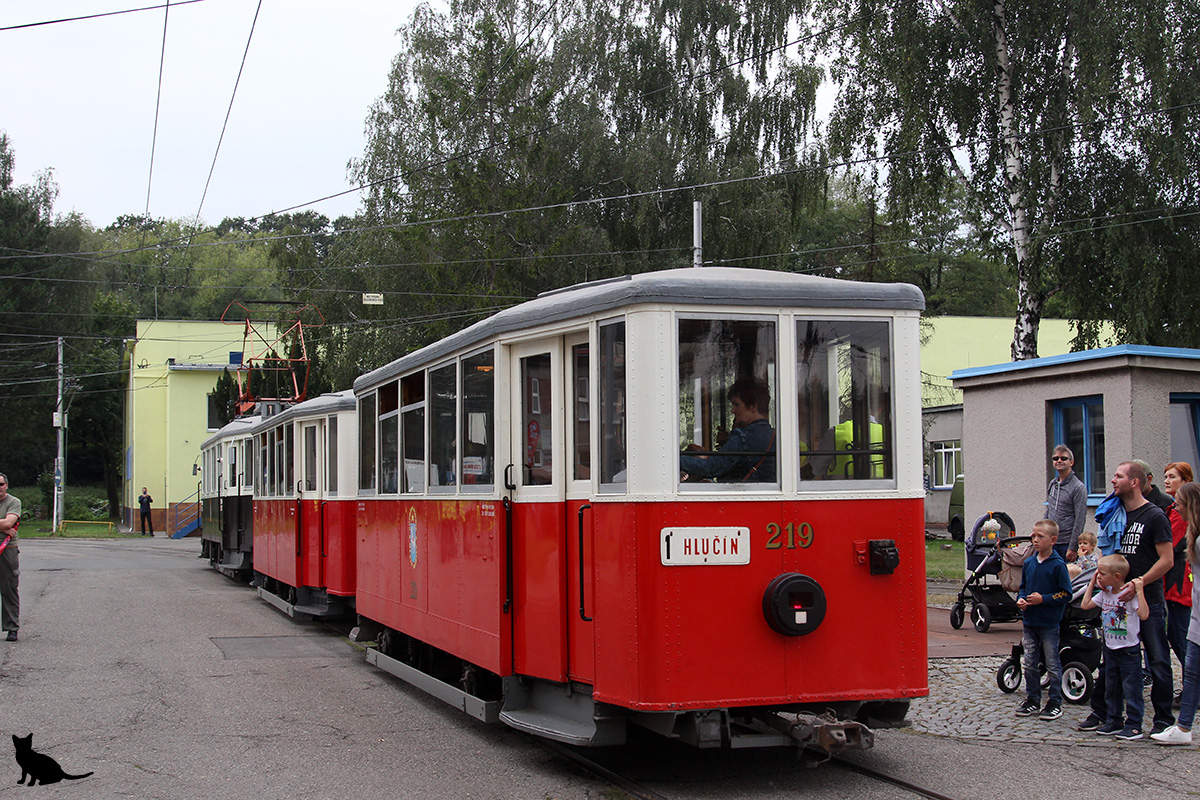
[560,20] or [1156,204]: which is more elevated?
[560,20]

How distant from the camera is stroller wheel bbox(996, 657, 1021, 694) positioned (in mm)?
8719

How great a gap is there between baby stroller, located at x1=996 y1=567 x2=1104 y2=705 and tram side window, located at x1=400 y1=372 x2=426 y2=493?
4.79 m

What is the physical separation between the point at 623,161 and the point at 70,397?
3820 centimetres

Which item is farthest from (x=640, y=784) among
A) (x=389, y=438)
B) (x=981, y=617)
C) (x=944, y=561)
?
(x=944, y=561)

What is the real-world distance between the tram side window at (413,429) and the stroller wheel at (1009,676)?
15.4 feet

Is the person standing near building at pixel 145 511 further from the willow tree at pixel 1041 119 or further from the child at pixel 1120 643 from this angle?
the child at pixel 1120 643

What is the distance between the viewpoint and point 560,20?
31438mm

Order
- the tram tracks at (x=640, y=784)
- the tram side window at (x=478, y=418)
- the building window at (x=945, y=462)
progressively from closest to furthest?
the tram tracks at (x=640, y=784) < the tram side window at (x=478, y=418) < the building window at (x=945, y=462)

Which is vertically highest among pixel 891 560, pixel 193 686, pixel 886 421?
pixel 886 421

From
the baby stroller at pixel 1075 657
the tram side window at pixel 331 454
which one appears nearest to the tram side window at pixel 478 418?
the baby stroller at pixel 1075 657

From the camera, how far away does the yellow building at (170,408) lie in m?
46.3

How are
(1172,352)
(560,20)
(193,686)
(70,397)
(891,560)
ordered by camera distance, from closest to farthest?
(891,560)
(193,686)
(1172,352)
(560,20)
(70,397)

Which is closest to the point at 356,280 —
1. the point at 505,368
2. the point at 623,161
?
the point at 623,161

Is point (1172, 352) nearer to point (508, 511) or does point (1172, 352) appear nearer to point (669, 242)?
point (508, 511)
